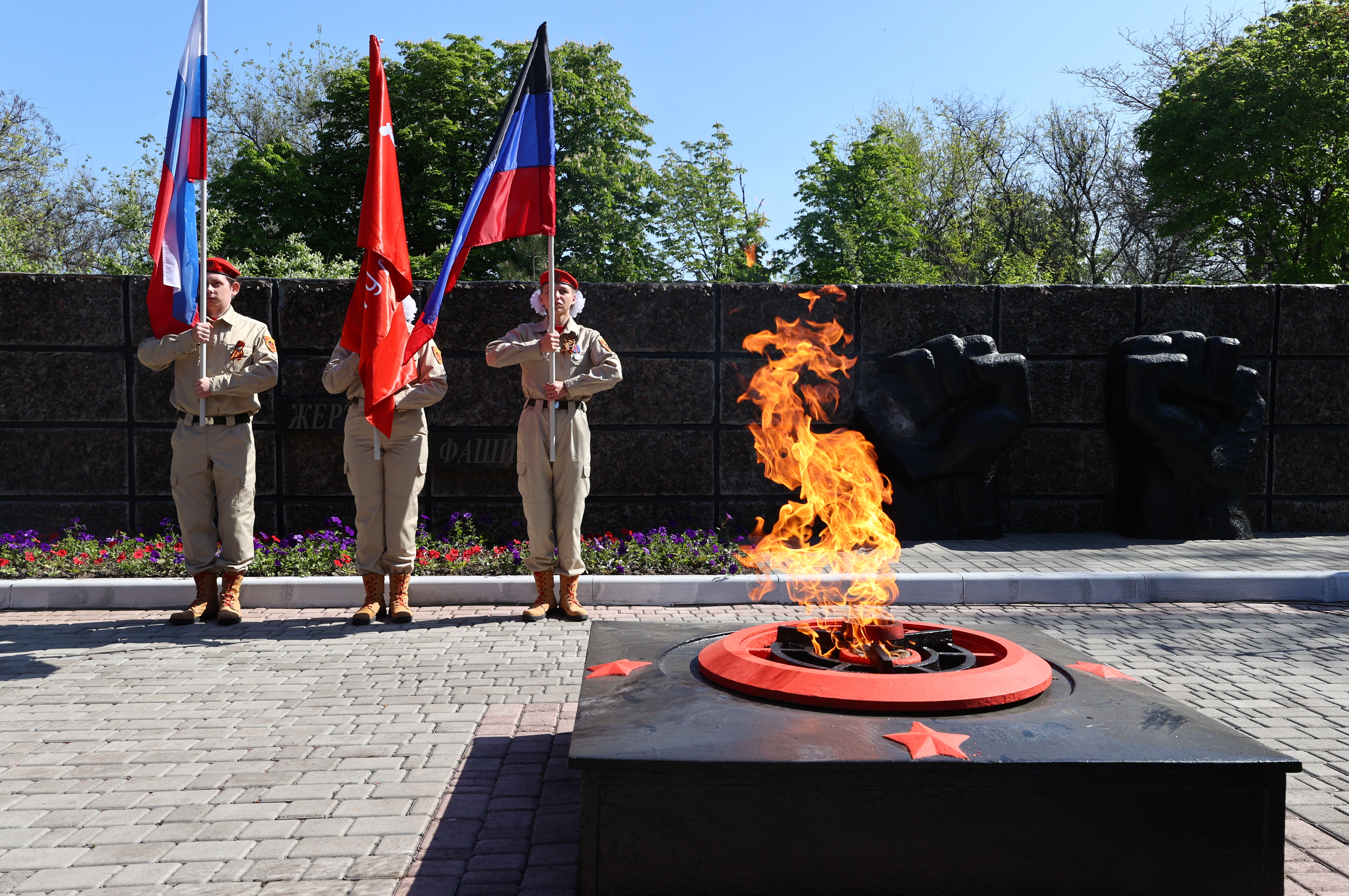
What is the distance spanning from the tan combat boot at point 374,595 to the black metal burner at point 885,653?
12.7 feet

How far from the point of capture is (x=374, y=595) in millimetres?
6773

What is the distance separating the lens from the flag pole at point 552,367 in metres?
6.79

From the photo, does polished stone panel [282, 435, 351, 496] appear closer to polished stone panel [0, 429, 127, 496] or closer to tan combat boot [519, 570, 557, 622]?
polished stone panel [0, 429, 127, 496]

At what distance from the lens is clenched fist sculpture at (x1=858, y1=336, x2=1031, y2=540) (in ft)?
29.5

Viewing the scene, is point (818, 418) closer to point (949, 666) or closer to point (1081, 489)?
point (1081, 489)

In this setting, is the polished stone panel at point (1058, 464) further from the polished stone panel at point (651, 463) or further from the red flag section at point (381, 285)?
the red flag section at point (381, 285)

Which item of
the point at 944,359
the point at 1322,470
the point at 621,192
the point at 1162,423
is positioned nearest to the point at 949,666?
the point at 944,359

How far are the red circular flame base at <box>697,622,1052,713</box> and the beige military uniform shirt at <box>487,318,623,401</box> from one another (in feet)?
12.7

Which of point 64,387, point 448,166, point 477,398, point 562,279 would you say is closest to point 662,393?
point 477,398

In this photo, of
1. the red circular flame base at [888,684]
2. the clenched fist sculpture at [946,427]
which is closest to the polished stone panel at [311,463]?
the clenched fist sculpture at [946,427]

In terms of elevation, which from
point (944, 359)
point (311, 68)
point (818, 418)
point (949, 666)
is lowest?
point (949, 666)

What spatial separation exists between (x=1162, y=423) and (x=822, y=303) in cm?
338

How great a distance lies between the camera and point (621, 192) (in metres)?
32.8

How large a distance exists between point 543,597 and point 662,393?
282 centimetres
